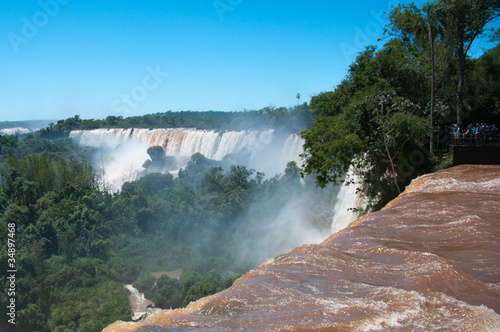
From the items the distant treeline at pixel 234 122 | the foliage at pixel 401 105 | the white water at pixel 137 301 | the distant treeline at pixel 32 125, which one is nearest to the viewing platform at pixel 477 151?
the foliage at pixel 401 105

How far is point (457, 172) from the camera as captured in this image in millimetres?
10469

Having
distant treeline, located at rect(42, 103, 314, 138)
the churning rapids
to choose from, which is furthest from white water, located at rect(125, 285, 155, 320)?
distant treeline, located at rect(42, 103, 314, 138)

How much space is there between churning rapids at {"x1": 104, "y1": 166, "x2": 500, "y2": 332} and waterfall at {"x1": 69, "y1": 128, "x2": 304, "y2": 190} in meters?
24.2

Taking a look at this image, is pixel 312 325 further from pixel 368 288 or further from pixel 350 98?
pixel 350 98

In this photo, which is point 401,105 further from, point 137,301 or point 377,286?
point 137,301

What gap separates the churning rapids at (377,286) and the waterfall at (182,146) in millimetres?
24220

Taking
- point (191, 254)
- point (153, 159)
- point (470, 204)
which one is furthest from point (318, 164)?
point (153, 159)

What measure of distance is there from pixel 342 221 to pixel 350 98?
510 cm

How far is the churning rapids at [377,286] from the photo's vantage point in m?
3.48

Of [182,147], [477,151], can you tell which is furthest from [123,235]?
[477,151]

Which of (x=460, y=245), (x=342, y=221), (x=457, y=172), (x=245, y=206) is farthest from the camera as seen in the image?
(x=245, y=206)

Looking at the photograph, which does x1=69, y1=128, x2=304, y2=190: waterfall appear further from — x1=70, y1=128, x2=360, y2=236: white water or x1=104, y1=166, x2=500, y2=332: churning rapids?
x1=104, y1=166, x2=500, y2=332: churning rapids

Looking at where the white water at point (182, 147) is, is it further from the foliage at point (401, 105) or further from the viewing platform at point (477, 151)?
the viewing platform at point (477, 151)

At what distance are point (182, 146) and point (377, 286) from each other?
40.0 metres
